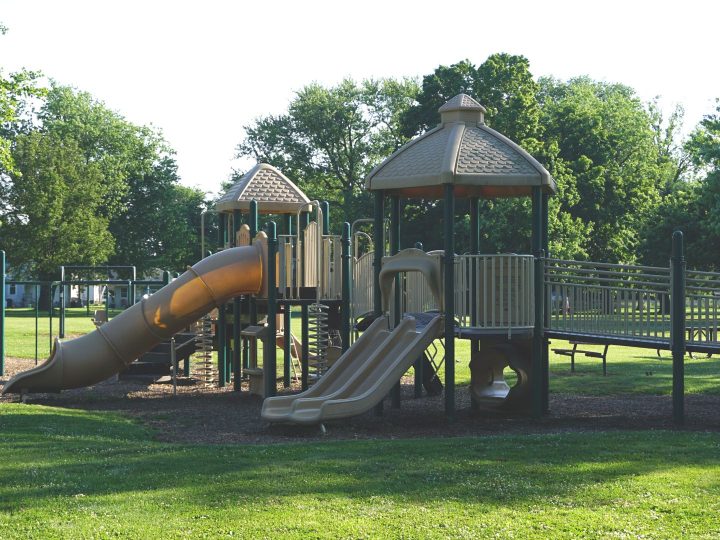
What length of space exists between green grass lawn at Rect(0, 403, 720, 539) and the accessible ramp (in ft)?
5.24

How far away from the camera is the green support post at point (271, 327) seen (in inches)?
735

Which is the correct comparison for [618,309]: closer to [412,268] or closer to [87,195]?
[412,268]

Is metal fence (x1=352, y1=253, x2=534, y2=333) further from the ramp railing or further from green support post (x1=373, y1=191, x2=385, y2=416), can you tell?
green support post (x1=373, y1=191, x2=385, y2=416)

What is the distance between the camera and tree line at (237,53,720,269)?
156 feet

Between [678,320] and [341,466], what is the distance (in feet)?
21.7

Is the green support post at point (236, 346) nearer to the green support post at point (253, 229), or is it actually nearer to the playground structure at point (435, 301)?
the playground structure at point (435, 301)

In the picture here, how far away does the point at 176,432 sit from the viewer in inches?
586

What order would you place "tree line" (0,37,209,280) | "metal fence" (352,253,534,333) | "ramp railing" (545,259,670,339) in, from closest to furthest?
"ramp railing" (545,259,670,339)
"metal fence" (352,253,534,333)
"tree line" (0,37,209,280)

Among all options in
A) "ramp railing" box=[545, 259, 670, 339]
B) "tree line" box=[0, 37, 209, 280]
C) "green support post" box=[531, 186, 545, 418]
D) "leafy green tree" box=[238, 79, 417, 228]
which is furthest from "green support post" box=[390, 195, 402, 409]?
"leafy green tree" box=[238, 79, 417, 228]

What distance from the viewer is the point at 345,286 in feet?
63.5

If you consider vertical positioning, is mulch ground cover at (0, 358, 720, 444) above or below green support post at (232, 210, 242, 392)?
below

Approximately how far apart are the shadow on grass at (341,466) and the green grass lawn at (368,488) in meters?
0.02

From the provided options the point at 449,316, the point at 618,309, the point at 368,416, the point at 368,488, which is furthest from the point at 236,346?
the point at 368,488

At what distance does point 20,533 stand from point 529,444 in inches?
256
